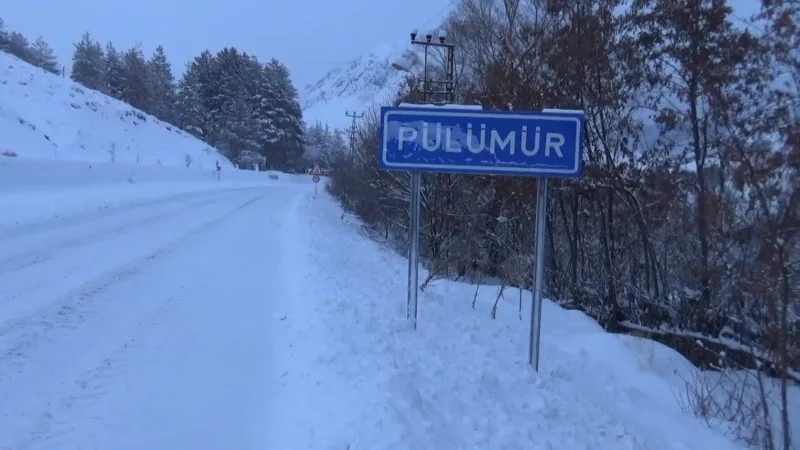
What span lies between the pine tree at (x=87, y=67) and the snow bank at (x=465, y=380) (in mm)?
64991

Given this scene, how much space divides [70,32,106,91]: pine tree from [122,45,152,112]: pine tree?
2.47 m

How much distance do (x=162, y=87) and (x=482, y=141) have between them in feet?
239

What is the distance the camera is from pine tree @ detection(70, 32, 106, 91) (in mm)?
65125

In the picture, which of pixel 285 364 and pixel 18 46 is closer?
pixel 285 364

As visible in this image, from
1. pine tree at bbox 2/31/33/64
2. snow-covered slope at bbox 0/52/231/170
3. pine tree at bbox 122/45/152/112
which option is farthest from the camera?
pine tree at bbox 122/45/152/112

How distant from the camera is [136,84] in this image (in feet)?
212

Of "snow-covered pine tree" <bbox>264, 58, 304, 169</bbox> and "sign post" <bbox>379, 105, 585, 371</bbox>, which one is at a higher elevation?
"snow-covered pine tree" <bbox>264, 58, 304, 169</bbox>

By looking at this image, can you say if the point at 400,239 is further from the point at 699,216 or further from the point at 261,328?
the point at 261,328

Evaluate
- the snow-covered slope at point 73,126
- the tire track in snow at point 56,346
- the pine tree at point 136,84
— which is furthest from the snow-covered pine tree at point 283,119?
the tire track in snow at point 56,346

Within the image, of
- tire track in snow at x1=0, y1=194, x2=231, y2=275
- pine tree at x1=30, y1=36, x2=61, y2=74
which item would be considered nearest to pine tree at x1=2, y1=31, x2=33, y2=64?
pine tree at x1=30, y1=36, x2=61, y2=74

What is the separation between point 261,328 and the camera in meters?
6.50

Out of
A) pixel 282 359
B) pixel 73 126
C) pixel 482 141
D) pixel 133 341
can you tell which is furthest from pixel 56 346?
pixel 73 126

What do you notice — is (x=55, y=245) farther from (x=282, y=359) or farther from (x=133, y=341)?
(x=282, y=359)

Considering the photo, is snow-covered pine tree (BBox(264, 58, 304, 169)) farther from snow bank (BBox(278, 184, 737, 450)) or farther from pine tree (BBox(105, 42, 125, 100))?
snow bank (BBox(278, 184, 737, 450))
